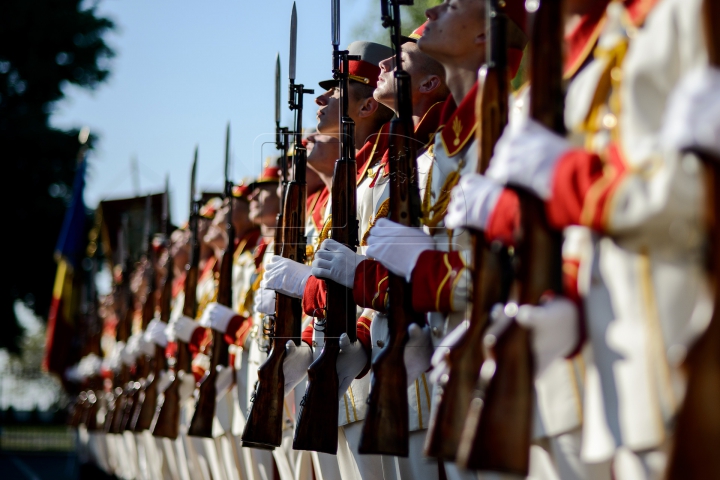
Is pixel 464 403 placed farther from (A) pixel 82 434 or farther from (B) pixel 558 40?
(A) pixel 82 434

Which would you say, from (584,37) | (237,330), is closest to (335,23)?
(584,37)

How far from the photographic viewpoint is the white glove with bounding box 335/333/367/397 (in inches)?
163

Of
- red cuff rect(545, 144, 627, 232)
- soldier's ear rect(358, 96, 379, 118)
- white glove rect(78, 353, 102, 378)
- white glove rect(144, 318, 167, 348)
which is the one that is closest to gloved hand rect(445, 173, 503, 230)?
red cuff rect(545, 144, 627, 232)

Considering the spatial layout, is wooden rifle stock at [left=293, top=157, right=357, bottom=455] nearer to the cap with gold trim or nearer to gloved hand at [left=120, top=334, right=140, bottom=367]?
the cap with gold trim

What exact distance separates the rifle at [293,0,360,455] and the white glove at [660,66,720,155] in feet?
7.49

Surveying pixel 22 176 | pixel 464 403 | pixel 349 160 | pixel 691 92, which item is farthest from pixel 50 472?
pixel 691 92

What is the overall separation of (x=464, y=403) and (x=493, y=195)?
1.83ft

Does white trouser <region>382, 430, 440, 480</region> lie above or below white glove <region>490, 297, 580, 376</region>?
below

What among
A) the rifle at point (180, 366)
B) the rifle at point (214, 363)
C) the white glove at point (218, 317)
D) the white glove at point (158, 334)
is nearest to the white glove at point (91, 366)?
the white glove at point (158, 334)

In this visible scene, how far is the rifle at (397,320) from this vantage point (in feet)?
11.1

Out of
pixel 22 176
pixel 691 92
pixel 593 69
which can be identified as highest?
pixel 22 176

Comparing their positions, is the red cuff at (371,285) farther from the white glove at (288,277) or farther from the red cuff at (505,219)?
the red cuff at (505,219)

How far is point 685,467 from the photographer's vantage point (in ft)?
6.28

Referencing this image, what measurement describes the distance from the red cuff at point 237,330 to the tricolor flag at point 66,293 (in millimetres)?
11181
